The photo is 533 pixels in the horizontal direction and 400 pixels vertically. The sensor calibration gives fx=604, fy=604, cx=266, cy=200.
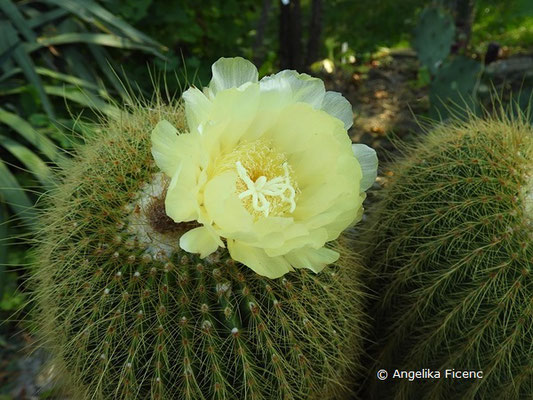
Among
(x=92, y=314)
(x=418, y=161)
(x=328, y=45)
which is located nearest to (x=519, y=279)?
(x=418, y=161)

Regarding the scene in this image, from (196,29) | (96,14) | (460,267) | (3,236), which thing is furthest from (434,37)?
(3,236)

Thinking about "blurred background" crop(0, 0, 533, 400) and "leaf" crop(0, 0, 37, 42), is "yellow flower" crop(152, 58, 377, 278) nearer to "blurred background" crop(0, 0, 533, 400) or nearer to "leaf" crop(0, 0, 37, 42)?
"blurred background" crop(0, 0, 533, 400)

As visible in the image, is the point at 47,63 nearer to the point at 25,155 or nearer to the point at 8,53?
the point at 8,53

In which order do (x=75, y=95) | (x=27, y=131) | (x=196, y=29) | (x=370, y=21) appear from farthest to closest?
(x=370, y=21) → (x=196, y=29) → (x=75, y=95) → (x=27, y=131)

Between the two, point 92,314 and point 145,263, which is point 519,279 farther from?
point 92,314

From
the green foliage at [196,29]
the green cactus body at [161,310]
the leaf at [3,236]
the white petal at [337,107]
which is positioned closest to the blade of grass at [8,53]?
the green foliage at [196,29]

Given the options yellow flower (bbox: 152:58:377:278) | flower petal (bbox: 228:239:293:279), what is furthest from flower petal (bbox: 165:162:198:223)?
flower petal (bbox: 228:239:293:279)

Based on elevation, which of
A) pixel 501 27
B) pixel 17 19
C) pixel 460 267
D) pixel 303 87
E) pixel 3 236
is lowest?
pixel 501 27
